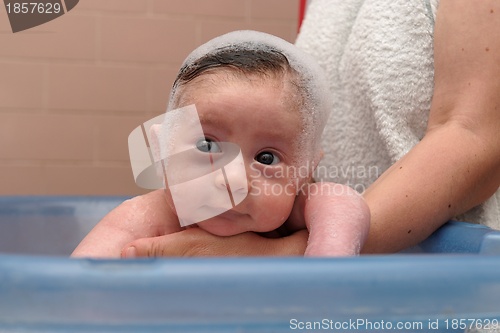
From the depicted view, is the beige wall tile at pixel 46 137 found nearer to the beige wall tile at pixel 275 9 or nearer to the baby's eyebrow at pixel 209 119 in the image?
the beige wall tile at pixel 275 9

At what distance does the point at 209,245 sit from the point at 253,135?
119 millimetres

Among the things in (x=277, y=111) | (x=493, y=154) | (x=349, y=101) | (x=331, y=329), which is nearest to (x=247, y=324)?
(x=331, y=329)

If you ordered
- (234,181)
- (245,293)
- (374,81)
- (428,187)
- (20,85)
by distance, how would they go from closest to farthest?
(245,293) → (234,181) → (428,187) → (374,81) → (20,85)

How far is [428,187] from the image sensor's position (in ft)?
2.46

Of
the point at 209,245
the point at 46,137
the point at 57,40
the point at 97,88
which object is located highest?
the point at 209,245

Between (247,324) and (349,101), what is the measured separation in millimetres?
658

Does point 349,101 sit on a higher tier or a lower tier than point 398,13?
lower

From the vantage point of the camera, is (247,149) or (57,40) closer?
(247,149)

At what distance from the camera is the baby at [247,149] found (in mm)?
658

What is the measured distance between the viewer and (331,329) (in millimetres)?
432

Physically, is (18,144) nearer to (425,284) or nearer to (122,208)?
(122,208)

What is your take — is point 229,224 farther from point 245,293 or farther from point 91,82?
point 91,82

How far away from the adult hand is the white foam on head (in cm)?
10

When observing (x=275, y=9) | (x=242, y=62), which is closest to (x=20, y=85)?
(x=275, y=9)
